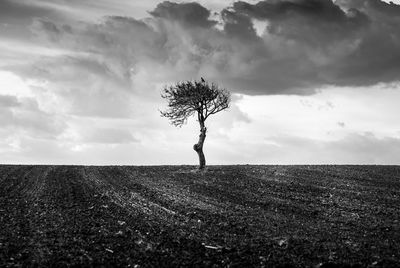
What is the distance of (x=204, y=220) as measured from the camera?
1894cm

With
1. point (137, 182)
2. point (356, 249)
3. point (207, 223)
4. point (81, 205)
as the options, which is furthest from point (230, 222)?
point (137, 182)

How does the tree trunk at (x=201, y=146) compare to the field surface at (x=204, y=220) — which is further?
the tree trunk at (x=201, y=146)

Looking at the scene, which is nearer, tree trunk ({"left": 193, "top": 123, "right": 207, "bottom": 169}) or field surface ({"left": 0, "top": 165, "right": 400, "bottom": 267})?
field surface ({"left": 0, "top": 165, "right": 400, "bottom": 267})

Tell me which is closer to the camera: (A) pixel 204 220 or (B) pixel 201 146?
(A) pixel 204 220

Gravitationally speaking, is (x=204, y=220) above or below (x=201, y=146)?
below

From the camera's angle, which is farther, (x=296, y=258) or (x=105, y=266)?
(x=296, y=258)

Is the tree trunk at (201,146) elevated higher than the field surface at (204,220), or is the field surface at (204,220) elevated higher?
the tree trunk at (201,146)

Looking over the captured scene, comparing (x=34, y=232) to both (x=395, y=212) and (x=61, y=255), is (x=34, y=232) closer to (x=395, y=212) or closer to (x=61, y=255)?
(x=61, y=255)

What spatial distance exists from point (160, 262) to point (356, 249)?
621 centimetres

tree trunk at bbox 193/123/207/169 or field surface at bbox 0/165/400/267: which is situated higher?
tree trunk at bbox 193/123/207/169

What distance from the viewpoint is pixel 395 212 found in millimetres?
21281

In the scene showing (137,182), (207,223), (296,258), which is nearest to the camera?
(296,258)

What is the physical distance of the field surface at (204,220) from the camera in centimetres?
1338

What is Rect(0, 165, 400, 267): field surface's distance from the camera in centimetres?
1338
